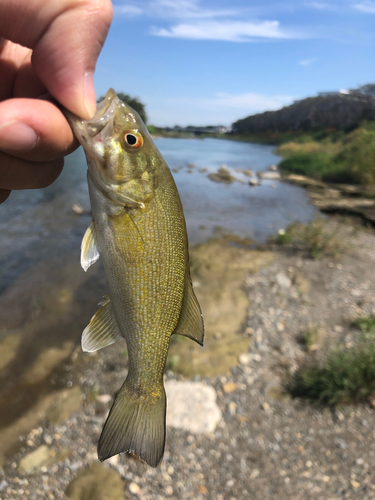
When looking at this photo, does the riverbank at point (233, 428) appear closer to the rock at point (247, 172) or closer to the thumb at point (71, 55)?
the thumb at point (71, 55)

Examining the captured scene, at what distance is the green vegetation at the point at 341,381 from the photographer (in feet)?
15.6

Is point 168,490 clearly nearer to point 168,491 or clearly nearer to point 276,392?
point 168,491

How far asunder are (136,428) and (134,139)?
1553 mm

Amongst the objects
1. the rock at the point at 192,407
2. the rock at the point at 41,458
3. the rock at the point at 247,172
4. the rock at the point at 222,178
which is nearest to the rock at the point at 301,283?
the rock at the point at 192,407

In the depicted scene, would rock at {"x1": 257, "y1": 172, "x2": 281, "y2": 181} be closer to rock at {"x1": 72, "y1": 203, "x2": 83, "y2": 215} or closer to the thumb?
rock at {"x1": 72, "y1": 203, "x2": 83, "y2": 215}

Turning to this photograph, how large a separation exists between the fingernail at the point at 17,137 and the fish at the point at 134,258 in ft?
0.77

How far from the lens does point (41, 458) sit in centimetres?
413

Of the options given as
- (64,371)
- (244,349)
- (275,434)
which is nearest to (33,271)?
(64,371)

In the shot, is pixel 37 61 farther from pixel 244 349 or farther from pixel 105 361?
pixel 244 349

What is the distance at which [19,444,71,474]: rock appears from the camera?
4020 mm

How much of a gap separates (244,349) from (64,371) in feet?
9.92

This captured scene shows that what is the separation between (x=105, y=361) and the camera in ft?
18.7

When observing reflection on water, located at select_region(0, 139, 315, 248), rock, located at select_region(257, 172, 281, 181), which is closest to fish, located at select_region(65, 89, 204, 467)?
reflection on water, located at select_region(0, 139, 315, 248)

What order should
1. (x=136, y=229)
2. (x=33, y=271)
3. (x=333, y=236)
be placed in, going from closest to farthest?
(x=136, y=229) → (x=33, y=271) → (x=333, y=236)
